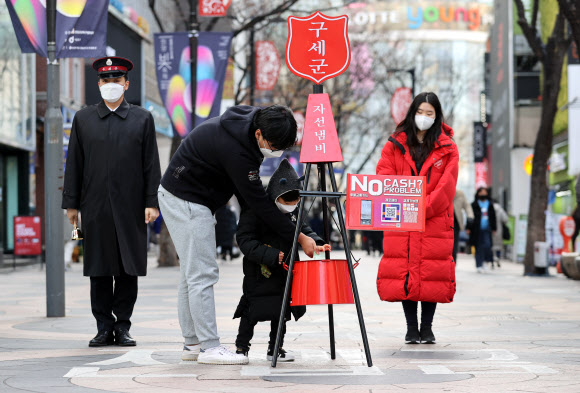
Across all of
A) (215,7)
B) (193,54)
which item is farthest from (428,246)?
(215,7)

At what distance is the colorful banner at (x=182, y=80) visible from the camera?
69.4 ft

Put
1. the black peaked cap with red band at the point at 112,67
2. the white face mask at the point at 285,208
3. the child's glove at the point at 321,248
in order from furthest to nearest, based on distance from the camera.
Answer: the black peaked cap with red band at the point at 112,67 → the white face mask at the point at 285,208 → the child's glove at the point at 321,248

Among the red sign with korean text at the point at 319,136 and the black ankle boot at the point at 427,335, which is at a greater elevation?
the red sign with korean text at the point at 319,136

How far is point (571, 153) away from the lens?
72.5 feet

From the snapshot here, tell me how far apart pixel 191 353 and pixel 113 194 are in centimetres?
159

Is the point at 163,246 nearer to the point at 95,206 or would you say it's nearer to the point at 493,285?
the point at 493,285

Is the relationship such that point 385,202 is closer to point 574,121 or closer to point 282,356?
point 282,356

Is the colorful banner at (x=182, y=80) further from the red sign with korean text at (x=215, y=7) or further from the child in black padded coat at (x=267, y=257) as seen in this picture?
the child in black padded coat at (x=267, y=257)

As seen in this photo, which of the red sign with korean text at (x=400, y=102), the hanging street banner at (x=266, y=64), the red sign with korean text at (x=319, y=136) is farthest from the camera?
the red sign with korean text at (x=400, y=102)

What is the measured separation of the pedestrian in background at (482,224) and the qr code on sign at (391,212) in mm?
15521

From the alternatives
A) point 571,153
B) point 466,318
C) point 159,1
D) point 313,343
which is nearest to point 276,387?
point 313,343

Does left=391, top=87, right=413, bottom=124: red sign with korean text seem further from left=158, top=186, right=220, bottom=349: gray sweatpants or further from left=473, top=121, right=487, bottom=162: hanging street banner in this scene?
left=158, top=186, right=220, bottom=349: gray sweatpants

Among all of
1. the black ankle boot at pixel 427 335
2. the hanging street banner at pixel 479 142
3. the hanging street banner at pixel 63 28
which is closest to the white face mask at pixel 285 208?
the black ankle boot at pixel 427 335

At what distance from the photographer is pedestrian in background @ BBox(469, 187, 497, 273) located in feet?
73.9
